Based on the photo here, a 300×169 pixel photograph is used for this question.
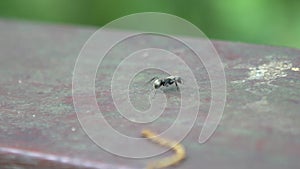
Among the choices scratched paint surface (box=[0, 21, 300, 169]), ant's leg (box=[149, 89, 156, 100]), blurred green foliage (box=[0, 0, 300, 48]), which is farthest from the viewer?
blurred green foliage (box=[0, 0, 300, 48])

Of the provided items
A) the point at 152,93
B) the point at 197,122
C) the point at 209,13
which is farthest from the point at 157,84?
the point at 209,13

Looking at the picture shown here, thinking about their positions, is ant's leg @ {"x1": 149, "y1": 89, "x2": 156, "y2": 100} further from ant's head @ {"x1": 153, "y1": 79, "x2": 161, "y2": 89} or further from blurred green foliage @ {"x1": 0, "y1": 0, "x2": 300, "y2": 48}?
blurred green foliage @ {"x1": 0, "y1": 0, "x2": 300, "y2": 48}

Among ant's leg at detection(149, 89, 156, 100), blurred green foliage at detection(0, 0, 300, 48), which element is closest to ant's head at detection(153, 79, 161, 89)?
ant's leg at detection(149, 89, 156, 100)

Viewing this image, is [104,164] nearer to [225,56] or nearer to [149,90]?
[149,90]

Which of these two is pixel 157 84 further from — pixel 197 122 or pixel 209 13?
pixel 209 13

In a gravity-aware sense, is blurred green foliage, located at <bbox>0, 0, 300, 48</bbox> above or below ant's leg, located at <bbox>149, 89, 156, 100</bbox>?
above

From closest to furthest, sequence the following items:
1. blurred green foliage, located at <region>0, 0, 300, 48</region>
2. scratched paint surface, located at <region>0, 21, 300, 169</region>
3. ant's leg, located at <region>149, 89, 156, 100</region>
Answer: scratched paint surface, located at <region>0, 21, 300, 169</region> < ant's leg, located at <region>149, 89, 156, 100</region> < blurred green foliage, located at <region>0, 0, 300, 48</region>

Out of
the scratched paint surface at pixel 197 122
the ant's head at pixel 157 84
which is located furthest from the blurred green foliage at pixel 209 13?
the ant's head at pixel 157 84
